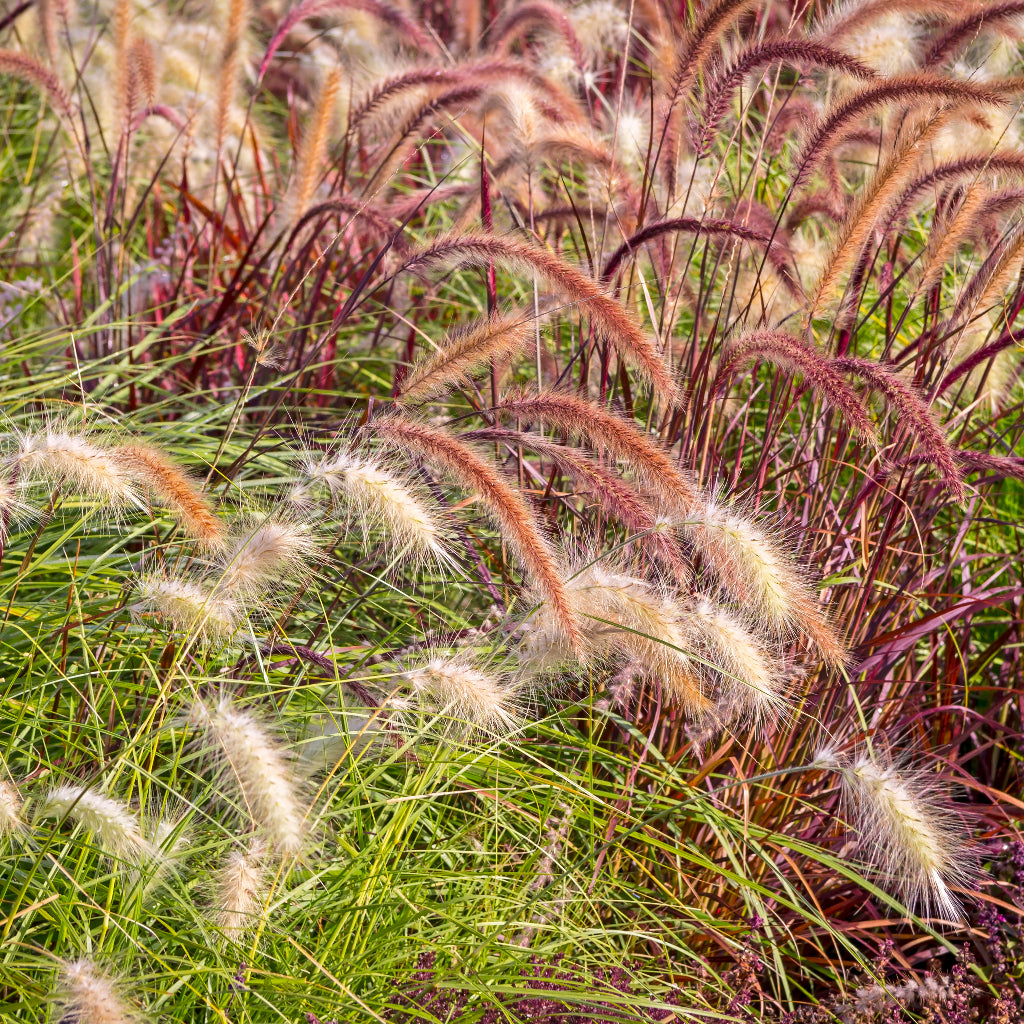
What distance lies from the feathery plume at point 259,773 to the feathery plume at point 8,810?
0.96 feet

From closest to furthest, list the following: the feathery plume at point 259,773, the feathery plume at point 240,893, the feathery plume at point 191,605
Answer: the feathery plume at point 259,773
the feathery plume at point 240,893
the feathery plume at point 191,605

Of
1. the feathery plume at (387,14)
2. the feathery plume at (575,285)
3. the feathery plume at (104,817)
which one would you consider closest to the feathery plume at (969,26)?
the feathery plume at (575,285)

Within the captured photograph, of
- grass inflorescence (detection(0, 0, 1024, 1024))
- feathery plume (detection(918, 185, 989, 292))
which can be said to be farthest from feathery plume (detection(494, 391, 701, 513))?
feathery plume (detection(918, 185, 989, 292))

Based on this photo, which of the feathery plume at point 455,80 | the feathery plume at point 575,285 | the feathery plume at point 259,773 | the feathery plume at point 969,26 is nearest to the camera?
the feathery plume at point 259,773

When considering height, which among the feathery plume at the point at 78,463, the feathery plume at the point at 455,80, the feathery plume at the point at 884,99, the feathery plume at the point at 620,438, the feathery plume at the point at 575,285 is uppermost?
the feathery plume at the point at 884,99

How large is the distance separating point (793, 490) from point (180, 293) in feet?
7.97

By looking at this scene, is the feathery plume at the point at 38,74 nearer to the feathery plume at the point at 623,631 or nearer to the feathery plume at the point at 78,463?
the feathery plume at the point at 78,463

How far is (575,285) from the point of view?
2.22m

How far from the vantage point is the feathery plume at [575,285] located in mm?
2176

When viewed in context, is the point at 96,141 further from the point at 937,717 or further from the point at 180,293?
the point at 937,717

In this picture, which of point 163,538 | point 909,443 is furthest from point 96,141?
point 909,443

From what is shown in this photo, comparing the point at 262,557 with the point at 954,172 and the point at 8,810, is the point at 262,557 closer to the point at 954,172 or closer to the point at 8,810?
the point at 8,810

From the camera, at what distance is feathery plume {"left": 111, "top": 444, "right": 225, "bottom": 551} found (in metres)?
1.92

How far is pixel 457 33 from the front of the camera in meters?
5.34
